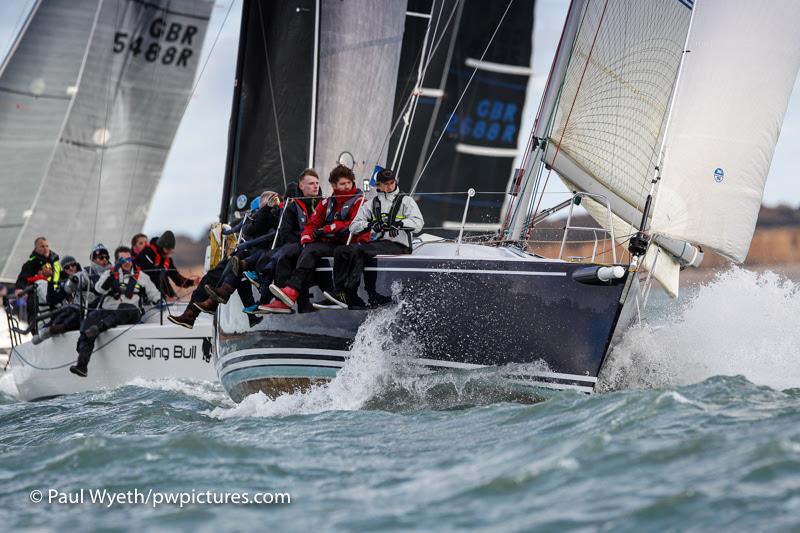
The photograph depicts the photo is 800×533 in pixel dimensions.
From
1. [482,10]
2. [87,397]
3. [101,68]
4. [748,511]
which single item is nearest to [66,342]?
[87,397]

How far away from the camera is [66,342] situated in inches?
498

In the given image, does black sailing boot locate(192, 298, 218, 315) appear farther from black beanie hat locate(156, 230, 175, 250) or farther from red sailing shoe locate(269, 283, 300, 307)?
black beanie hat locate(156, 230, 175, 250)

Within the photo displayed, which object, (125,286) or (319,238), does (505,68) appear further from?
(319,238)

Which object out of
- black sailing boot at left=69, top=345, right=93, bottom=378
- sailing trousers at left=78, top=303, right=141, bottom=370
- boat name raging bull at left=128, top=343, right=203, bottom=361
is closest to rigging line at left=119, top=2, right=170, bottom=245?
sailing trousers at left=78, top=303, right=141, bottom=370

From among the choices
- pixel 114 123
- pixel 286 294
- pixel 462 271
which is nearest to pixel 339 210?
pixel 286 294

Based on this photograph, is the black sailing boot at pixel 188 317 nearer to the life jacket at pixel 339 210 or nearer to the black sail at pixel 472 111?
the life jacket at pixel 339 210

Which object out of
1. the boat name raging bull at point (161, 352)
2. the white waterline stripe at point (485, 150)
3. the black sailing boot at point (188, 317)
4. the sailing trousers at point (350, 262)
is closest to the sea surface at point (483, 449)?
the sailing trousers at point (350, 262)

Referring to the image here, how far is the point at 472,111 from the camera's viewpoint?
14.1 metres

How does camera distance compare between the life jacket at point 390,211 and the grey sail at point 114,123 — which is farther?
the grey sail at point 114,123

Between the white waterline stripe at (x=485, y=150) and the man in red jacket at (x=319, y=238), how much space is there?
6.86 m

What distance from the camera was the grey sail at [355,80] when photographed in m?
10.8

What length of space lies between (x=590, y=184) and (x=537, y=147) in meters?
0.44

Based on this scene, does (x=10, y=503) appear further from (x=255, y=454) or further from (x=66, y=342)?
(x=66, y=342)

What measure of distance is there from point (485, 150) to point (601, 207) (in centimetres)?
641
